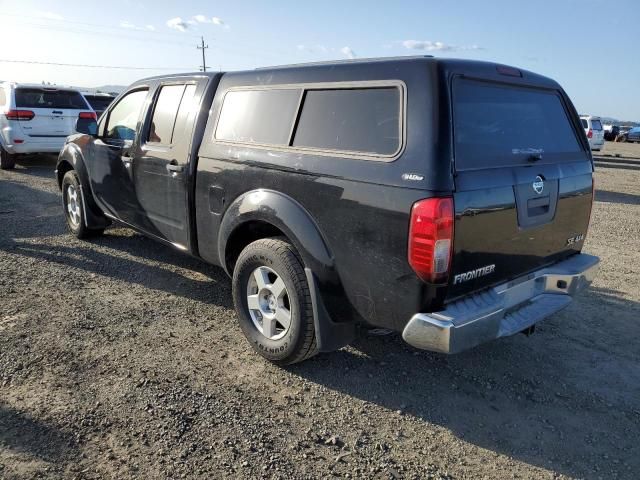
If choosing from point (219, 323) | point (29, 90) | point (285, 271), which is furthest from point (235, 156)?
point (29, 90)

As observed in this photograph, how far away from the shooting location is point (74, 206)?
609 centimetres

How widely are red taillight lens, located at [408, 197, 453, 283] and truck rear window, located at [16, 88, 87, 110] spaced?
1096cm

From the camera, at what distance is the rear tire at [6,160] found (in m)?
11.2

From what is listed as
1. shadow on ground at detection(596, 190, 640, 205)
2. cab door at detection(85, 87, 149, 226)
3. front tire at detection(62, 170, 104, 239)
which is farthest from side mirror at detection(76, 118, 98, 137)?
shadow on ground at detection(596, 190, 640, 205)

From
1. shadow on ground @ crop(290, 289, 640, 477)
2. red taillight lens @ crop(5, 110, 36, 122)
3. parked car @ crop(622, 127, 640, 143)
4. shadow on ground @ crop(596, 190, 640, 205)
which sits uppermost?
parked car @ crop(622, 127, 640, 143)

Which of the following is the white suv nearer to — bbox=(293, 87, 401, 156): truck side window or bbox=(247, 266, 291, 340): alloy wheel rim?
bbox=(247, 266, 291, 340): alloy wheel rim

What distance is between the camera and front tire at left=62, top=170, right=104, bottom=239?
582 centimetres

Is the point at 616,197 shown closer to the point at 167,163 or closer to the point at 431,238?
the point at 167,163

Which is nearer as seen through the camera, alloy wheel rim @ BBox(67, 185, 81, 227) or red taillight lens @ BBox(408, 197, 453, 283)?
red taillight lens @ BBox(408, 197, 453, 283)

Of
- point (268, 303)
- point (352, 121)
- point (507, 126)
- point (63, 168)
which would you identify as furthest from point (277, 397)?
point (63, 168)

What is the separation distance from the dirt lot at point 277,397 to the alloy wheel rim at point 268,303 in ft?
0.87

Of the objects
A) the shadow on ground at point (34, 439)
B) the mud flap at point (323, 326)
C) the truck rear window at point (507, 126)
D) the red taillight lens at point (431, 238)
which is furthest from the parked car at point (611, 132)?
the shadow on ground at point (34, 439)

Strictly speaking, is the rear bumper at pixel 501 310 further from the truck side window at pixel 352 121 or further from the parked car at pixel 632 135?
the parked car at pixel 632 135

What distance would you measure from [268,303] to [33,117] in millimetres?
9760
